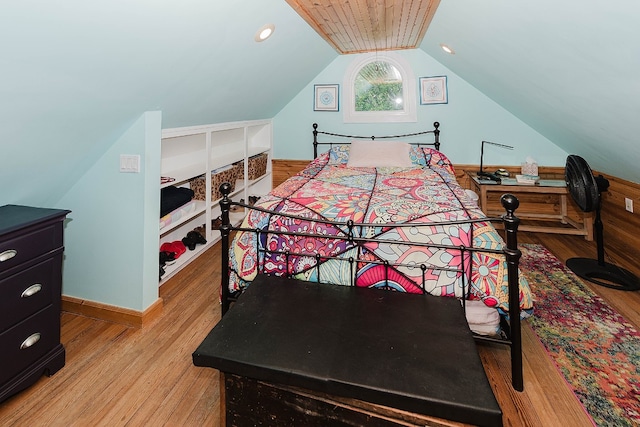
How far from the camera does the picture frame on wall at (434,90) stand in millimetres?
3973

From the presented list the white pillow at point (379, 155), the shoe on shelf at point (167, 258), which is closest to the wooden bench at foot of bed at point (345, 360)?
the shoe on shelf at point (167, 258)

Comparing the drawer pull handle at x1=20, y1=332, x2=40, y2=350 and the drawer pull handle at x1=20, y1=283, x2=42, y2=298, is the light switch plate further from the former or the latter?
the drawer pull handle at x1=20, y1=332, x2=40, y2=350

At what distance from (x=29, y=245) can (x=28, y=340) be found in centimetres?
44

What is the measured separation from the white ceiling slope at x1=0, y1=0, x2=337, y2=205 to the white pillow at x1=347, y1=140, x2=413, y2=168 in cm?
142

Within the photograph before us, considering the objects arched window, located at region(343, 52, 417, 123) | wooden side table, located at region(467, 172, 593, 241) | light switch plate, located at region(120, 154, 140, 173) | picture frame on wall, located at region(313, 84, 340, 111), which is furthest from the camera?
picture frame on wall, located at region(313, 84, 340, 111)

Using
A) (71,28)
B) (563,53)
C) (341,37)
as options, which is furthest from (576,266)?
(71,28)

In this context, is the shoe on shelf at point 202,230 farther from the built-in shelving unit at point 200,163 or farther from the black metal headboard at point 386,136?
the black metal headboard at point 386,136

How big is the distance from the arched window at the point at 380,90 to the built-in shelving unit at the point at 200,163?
1.15 metres

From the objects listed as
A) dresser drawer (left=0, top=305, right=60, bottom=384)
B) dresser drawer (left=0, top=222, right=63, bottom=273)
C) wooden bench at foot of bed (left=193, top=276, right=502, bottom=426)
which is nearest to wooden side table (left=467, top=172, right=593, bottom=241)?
wooden bench at foot of bed (left=193, top=276, right=502, bottom=426)

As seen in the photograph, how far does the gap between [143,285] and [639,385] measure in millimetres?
2673

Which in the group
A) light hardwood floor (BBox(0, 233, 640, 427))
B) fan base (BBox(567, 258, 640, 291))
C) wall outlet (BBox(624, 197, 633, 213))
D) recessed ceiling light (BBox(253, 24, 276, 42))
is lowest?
light hardwood floor (BBox(0, 233, 640, 427))

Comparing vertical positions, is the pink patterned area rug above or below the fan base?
below

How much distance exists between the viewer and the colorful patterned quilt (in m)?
1.62

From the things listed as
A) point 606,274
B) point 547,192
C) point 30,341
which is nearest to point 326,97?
point 547,192
